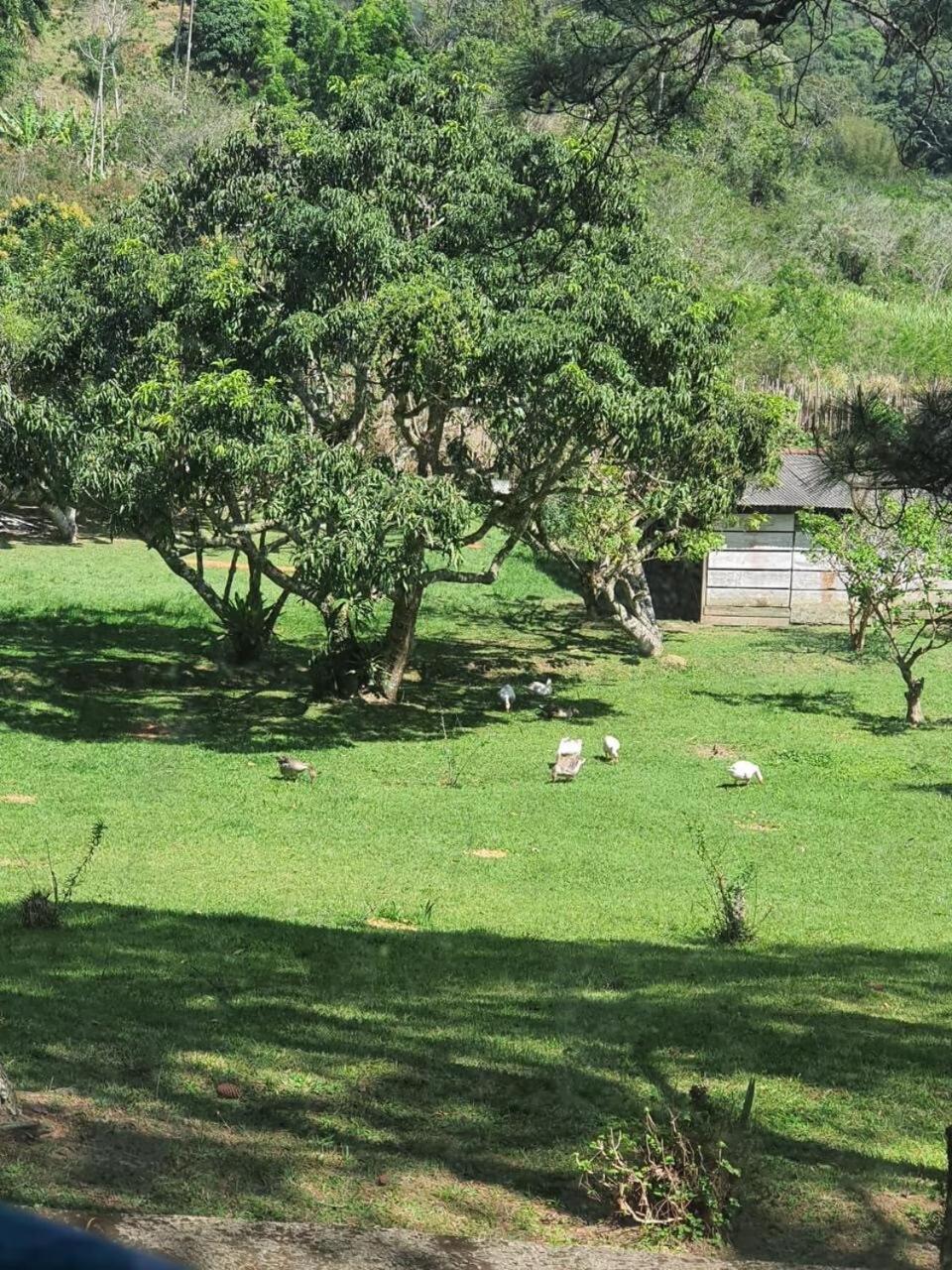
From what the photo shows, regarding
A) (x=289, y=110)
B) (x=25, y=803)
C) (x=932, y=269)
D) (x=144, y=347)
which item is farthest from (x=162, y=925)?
(x=932, y=269)

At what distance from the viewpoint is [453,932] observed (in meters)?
9.98

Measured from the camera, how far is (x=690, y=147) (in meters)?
51.2

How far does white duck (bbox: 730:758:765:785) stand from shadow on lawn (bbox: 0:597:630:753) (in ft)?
13.2

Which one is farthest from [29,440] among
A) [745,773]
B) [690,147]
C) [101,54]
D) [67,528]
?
[101,54]

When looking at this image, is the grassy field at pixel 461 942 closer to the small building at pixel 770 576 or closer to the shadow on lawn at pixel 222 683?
the shadow on lawn at pixel 222 683

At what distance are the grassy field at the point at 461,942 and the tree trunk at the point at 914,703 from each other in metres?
0.50

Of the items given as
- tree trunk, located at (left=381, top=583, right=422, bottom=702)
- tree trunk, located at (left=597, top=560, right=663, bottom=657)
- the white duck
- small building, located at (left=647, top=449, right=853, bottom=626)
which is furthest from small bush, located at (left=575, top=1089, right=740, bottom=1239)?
small building, located at (left=647, top=449, right=853, bottom=626)

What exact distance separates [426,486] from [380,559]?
1088 millimetres

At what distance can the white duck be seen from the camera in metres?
16.6

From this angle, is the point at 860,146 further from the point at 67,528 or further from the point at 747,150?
the point at 67,528

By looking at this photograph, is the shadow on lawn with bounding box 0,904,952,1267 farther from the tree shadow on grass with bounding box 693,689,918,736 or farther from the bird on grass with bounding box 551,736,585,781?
the tree shadow on grass with bounding box 693,689,918,736

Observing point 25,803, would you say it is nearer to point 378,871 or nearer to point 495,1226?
point 378,871

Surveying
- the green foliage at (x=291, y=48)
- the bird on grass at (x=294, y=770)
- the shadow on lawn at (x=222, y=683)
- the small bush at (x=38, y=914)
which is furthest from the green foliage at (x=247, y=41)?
the small bush at (x=38, y=914)

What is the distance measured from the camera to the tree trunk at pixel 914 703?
2011 centimetres
